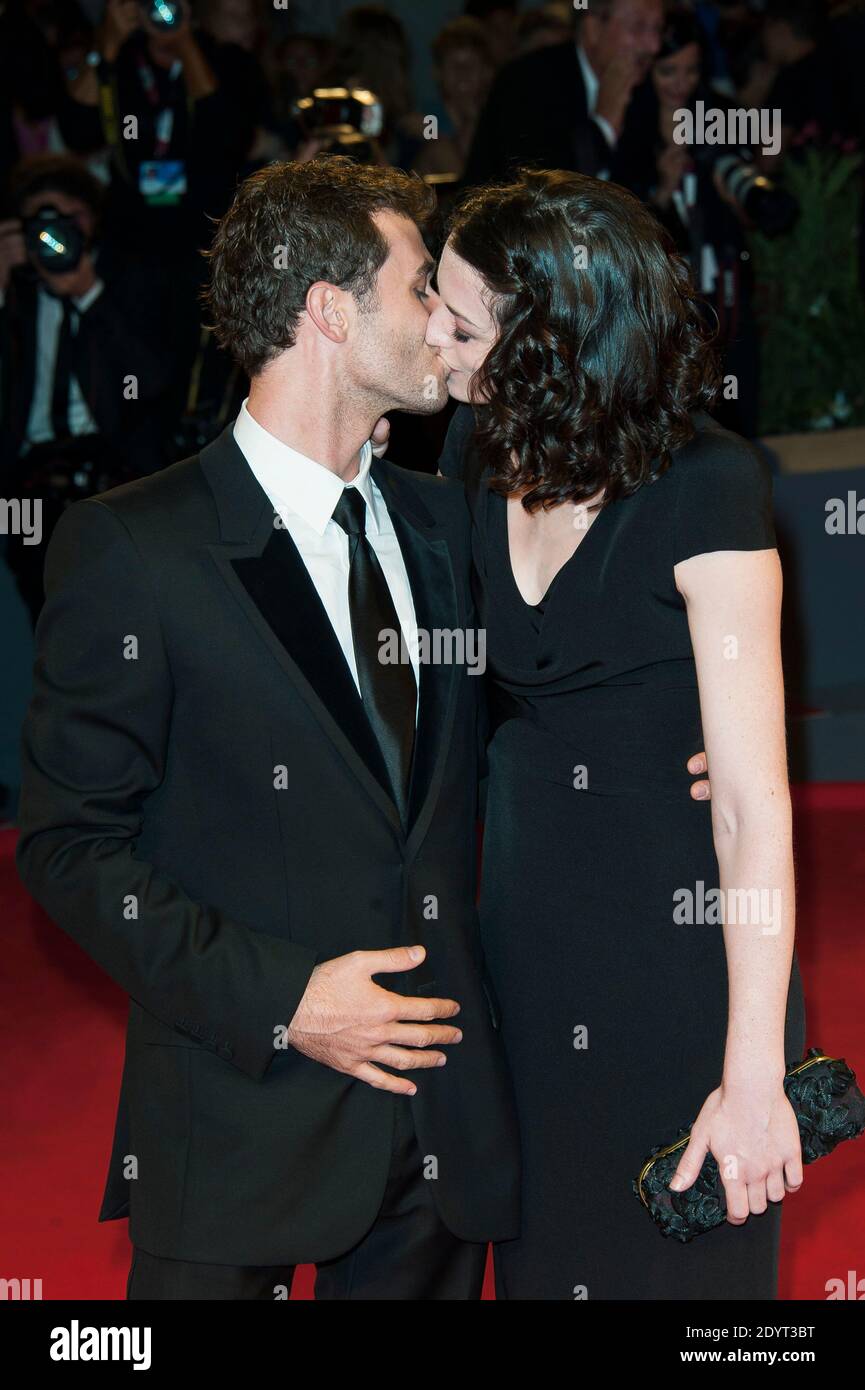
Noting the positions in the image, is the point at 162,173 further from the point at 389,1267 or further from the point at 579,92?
the point at 389,1267

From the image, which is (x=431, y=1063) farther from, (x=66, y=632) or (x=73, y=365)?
(x=73, y=365)

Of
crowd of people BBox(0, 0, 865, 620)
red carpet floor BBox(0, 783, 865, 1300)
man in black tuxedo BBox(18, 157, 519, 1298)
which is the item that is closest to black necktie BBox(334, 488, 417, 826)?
man in black tuxedo BBox(18, 157, 519, 1298)

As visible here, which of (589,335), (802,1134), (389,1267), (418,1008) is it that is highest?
(589,335)

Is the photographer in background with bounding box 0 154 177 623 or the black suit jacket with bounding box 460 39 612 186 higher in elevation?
the black suit jacket with bounding box 460 39 612 186

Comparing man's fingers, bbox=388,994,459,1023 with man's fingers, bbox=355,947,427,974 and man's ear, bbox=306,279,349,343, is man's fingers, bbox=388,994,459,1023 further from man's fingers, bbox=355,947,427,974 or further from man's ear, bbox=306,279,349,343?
man's ear, bbox=306,279,349,343

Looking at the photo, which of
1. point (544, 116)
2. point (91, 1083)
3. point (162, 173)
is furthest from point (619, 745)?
point (162, 173)

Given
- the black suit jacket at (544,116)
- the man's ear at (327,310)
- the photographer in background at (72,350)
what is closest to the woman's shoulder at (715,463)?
the man's ear at (327,310)

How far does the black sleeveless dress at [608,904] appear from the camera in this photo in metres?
1.70

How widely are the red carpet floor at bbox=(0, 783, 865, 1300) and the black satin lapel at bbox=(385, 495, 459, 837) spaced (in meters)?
1.32

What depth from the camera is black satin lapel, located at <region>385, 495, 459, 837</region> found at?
5.57 ft

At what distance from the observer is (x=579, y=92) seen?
5129 millimetres

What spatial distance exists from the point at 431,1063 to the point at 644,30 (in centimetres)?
426

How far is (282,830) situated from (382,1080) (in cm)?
27

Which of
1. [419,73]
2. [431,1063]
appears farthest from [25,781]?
[419,73]
